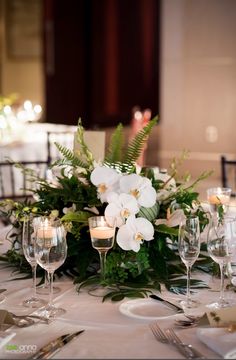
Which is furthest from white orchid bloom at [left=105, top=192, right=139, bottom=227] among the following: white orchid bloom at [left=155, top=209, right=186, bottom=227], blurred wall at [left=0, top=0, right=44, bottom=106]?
blurred wall at [left=0, top=0, right=44, bottom=106]

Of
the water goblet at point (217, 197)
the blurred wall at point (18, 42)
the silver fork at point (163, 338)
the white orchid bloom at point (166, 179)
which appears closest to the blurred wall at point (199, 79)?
the blurred wall at point (18, 42)

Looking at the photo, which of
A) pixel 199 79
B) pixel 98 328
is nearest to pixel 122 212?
pixel 98 328

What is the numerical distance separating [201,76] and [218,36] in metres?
0.42

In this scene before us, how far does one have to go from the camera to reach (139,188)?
2.00 meters

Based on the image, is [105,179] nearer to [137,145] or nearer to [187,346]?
[137,145]

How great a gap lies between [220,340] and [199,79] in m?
5.68

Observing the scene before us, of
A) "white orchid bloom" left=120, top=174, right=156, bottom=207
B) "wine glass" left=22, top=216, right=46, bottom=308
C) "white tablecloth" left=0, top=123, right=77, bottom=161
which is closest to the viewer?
"wine glass" left=22, top=216, right=46, bottom=308

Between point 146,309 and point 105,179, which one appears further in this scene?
point 105,179

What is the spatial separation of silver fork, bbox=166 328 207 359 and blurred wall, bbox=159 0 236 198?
515 centimetres

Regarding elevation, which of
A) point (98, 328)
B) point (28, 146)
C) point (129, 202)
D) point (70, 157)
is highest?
point (70, 157)

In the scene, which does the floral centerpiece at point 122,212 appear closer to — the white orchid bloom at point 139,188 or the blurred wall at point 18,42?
the white orchid bloom at point 139,188

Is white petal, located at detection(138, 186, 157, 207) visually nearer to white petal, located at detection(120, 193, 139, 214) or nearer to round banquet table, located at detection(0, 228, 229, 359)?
white petal, located at detection(120, 193, 139, 214)

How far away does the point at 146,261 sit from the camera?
201 cm

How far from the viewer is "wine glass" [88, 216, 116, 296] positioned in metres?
1.93
